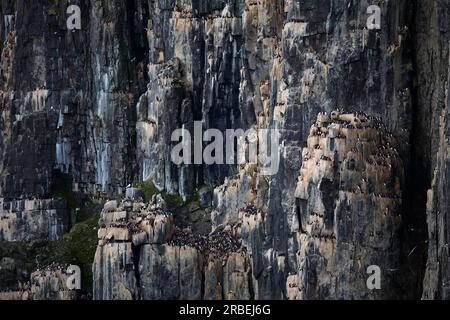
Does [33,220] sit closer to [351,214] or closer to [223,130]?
[223,130]

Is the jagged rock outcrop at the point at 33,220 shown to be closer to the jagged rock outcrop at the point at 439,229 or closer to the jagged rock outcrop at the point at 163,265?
the jagged rock outcrop at the point at 163,265

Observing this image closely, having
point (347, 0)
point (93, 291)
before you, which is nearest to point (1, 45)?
point (93, 291)

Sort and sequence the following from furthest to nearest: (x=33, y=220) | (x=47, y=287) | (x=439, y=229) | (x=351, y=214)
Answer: (x=33, y=220) < (x=47, y=287) < (x=351, y=214) < (x=439, y=229)

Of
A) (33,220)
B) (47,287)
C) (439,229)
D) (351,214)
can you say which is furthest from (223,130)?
(439,229)

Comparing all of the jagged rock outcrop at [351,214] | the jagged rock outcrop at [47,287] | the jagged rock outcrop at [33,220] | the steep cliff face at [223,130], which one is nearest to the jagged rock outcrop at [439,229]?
the steep cliff face at [223,130]

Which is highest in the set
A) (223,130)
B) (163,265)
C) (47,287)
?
(223,130)

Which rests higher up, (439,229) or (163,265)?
(439,229)

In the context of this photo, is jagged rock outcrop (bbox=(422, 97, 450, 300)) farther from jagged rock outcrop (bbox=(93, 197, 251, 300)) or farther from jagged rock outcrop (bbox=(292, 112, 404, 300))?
jagged rock outcrop (bbox=(93, 197, 251, 300))

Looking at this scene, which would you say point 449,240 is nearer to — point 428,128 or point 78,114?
point 428,128
